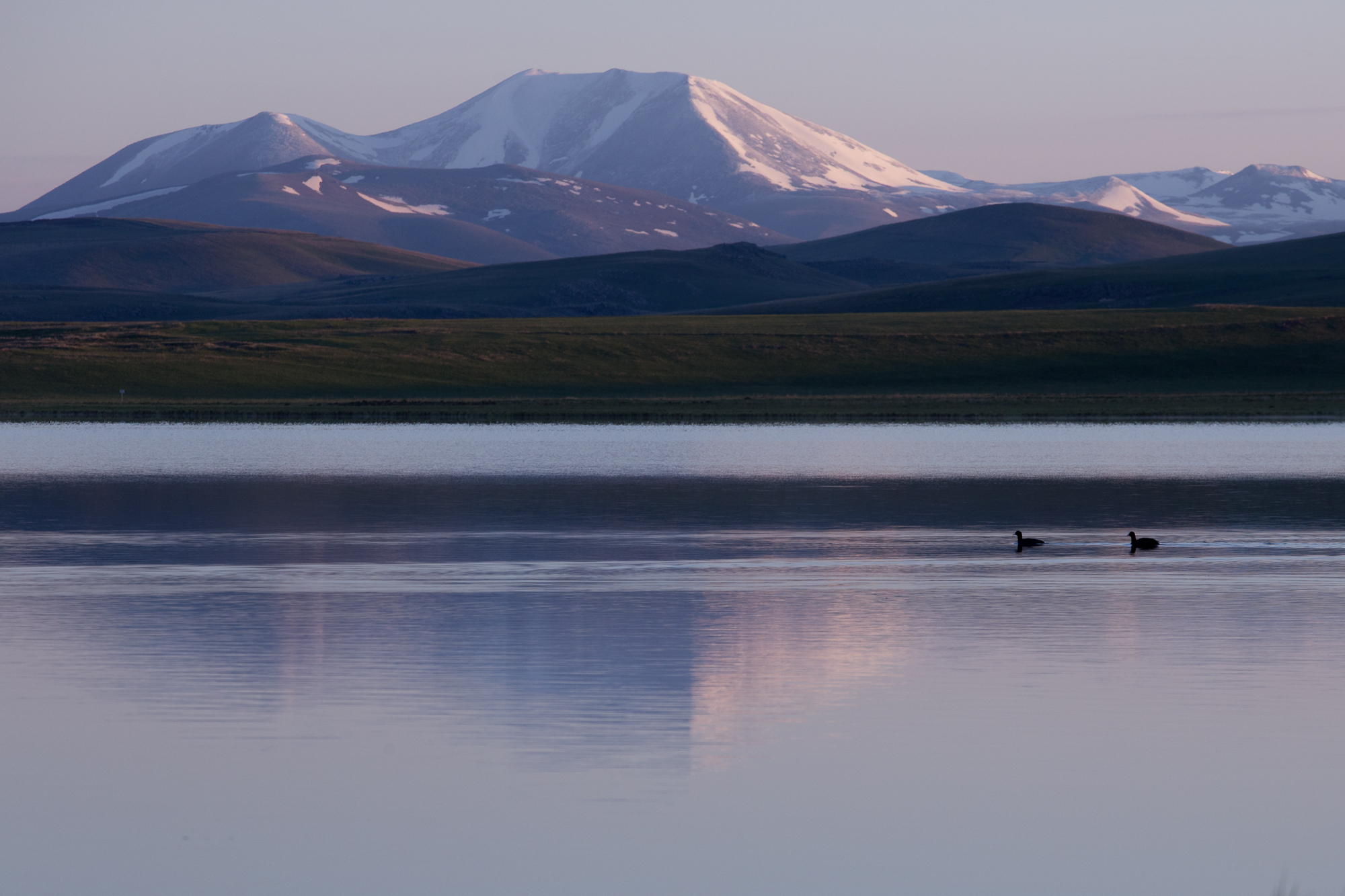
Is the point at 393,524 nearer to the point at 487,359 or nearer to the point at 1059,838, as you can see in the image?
the point at 1059,838

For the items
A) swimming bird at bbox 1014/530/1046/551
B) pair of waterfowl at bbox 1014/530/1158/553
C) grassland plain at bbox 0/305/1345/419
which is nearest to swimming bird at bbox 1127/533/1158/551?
pair of waterfowl at bbox 1014/530/1158/553

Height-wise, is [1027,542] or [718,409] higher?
[718,409]

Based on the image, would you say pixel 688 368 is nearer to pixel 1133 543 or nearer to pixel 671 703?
pixel 1133 543

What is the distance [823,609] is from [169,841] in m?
12.1

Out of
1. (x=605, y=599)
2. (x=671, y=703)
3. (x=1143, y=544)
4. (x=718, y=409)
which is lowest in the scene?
(x=671, y=703)

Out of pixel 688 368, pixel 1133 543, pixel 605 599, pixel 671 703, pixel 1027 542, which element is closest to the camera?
pixel 671 703

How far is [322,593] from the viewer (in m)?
24.7

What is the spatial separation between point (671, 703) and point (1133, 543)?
51.2 ft

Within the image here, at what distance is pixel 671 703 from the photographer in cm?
Result: 1658

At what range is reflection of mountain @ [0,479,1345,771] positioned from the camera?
673 inches

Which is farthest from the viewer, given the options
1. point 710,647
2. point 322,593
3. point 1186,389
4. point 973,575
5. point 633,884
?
point 1186,389

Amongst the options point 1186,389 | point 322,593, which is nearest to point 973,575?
point 322,593

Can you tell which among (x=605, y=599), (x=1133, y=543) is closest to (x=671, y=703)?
(x=605, y=599)

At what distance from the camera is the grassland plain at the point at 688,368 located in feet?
313
